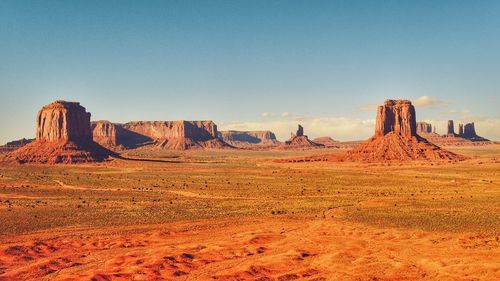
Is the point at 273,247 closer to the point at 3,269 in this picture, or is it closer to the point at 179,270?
the point at 179,270

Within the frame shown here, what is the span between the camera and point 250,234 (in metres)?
29.0

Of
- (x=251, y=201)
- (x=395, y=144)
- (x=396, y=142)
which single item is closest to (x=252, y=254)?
(x=251, y=201)

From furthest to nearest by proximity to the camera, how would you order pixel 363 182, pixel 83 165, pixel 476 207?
pixel 83 165 < pixel 363 182 < pixel 476 207

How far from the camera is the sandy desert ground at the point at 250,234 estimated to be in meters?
21.2

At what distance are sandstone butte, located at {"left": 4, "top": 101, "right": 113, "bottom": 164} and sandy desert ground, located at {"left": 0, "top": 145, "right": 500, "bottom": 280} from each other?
53471 mm

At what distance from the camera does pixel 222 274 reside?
20656mm

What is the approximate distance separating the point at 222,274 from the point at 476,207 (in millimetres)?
28128

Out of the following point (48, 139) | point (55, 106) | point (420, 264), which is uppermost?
point (55, 106)

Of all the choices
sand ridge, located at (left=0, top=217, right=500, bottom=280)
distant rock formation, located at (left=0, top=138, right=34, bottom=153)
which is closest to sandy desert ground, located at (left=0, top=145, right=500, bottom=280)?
sand ridge, located at (left=0, top=217, right=500, bottom=280)

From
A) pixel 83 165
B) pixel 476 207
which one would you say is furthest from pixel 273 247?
pixel 83 165

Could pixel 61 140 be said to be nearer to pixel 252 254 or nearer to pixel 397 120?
pixel 397 120

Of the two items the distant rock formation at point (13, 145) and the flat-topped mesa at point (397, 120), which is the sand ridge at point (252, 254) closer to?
the flat-topped mesa at point (397, 120)

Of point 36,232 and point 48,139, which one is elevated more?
point 48,139

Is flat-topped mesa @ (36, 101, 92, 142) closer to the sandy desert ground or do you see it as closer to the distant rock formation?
the distant rock formation
